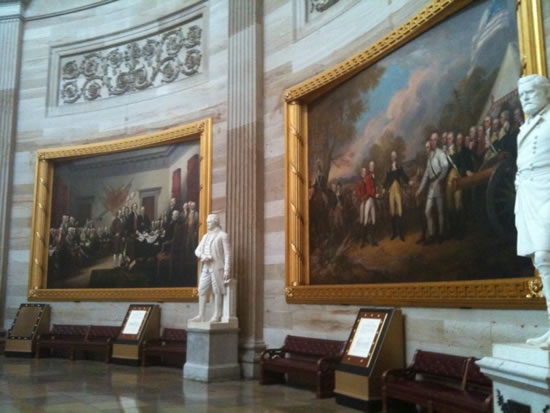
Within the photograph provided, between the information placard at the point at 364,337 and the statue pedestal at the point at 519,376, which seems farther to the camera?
the information placard at the point at 364,337

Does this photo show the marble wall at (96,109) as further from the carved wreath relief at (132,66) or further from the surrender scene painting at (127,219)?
the surrender scene painting at (127,219)

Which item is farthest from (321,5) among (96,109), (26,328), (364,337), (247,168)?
(26,328)

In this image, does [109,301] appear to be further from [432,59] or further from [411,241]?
[432,59]

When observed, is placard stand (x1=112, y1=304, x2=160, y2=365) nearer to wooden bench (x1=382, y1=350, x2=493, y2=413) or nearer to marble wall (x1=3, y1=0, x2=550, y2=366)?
marble wall (x1=3, y1=0, x2=550, y2=366)

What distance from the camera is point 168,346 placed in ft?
38.7

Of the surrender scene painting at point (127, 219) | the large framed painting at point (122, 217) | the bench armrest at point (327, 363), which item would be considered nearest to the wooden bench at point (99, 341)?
the large framed painting at point (122, 217)

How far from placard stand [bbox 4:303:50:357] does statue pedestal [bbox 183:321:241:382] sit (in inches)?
211

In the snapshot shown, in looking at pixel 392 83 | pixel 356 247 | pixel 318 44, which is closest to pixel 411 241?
pixel 356 247

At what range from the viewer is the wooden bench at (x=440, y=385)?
602 cm

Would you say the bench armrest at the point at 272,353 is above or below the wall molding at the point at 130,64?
below

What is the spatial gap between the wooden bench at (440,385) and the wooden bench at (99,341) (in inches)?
296

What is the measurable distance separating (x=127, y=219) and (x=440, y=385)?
9.01 meters

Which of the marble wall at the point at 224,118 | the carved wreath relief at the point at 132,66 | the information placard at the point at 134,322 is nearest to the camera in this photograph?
the marble wall at the point at 224,118

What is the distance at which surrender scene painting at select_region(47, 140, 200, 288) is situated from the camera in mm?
12672
